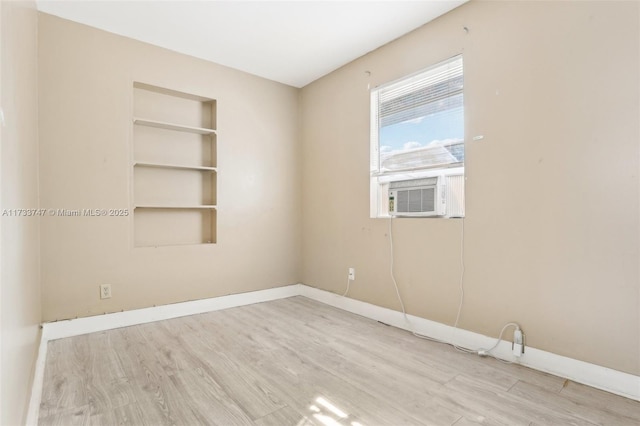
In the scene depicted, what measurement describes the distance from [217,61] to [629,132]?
3.56m

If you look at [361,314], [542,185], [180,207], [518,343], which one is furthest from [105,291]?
[542,185]

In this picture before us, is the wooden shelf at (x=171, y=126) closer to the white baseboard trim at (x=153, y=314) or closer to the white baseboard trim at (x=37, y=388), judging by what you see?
the white baseboard trim at (x=153, y=314)

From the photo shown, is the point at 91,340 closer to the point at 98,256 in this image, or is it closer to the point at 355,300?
the point at 98,256

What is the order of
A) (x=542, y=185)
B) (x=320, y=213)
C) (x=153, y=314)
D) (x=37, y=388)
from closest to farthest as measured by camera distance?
(x=37, y=388)
(x=542, y=185)
(x=153, y=314)
(x=320, y=213)

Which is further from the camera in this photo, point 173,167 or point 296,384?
point 173,167

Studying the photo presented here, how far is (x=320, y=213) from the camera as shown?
13.0 ft

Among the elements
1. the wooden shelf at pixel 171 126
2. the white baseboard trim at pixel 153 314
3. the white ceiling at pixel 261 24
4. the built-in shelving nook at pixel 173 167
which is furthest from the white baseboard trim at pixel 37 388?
the white ceiling at pixel 261 24

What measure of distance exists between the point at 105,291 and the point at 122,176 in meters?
1.05

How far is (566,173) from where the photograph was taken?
2027 millimetres

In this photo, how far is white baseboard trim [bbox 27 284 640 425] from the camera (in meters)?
1.85

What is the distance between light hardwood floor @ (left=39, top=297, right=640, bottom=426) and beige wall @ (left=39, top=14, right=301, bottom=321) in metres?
0.55

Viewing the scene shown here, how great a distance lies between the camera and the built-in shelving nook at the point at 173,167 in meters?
3.20

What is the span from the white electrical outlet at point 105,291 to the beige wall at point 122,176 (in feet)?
0.14

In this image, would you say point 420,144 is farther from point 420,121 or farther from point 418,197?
point 418,197
